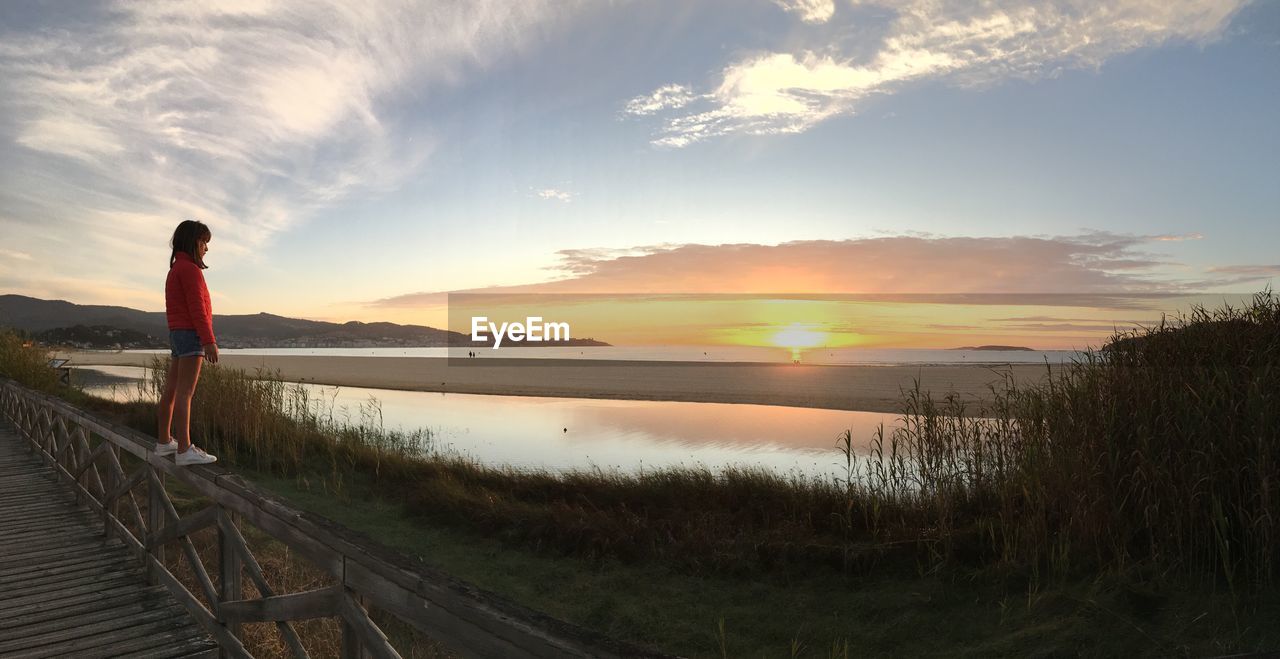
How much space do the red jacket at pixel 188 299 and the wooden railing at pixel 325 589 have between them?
1142mm

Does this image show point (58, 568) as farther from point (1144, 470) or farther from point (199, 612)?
point (1144, 470)

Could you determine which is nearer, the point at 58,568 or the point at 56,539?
the point at 58,568

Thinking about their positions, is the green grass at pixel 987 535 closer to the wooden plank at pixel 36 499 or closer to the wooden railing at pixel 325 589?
Answer: the wooden plank at pixel 36 499

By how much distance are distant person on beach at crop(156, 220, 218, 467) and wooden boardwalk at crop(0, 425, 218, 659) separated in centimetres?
119

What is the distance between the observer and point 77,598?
19.2 feet

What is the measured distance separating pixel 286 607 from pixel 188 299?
322cm

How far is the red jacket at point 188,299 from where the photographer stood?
5.86 meters

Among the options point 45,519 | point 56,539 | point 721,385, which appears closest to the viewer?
point 56,539

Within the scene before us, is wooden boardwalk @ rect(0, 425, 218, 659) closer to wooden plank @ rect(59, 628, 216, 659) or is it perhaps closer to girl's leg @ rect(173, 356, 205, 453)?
wooden plank @ rect(59, 628, 216, 659)

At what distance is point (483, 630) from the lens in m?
2.39

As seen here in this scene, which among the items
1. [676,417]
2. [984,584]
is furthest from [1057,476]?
[676,417]

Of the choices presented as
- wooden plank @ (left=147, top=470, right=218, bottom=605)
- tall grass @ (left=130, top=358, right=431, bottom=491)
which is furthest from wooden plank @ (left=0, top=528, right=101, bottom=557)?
tall grass @ (left=130, top=358, right=431, bottom=491)

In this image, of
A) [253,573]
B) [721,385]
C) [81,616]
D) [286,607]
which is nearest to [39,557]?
[81,616]

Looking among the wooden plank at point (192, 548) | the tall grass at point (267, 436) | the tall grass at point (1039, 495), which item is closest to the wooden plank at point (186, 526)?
the wooden plank at point (192, 548)
